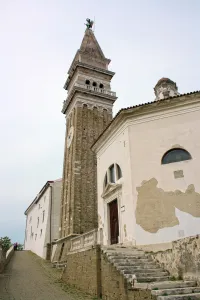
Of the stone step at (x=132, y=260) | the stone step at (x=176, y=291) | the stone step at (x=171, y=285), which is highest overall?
the stone step at (x=132, y=260)

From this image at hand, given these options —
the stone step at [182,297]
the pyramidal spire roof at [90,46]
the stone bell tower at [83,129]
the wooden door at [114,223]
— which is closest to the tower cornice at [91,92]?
the stone bell tower at [83,129]

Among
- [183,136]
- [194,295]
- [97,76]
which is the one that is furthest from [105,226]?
[97,76]

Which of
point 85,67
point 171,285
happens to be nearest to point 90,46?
point 85,67

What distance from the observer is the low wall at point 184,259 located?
278 inches

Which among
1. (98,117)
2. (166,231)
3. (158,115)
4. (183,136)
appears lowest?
(166,231)

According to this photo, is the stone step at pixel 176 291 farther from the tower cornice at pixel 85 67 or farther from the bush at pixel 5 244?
the tower cornice at pixel 85 67

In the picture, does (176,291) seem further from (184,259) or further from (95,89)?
(95,89)

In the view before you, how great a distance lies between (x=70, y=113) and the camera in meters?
27.1

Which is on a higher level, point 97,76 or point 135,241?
point 97,76

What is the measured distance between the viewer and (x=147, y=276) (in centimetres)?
773

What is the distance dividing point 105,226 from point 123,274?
6.46 metres

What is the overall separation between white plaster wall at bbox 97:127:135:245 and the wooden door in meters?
0.27

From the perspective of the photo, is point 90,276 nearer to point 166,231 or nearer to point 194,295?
point 166,231

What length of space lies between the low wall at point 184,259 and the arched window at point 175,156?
14.5 ft
